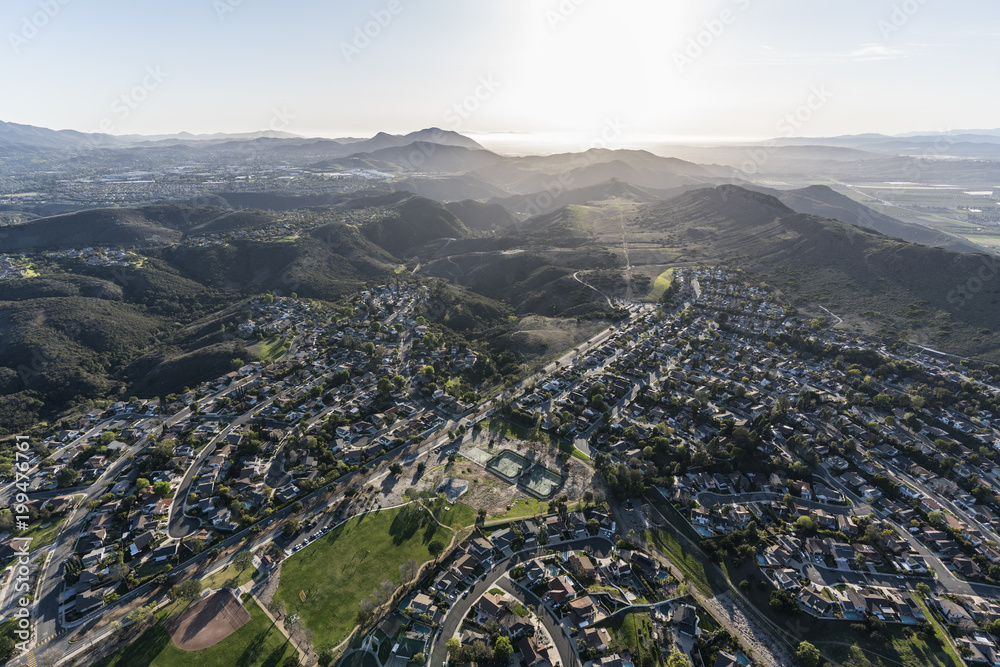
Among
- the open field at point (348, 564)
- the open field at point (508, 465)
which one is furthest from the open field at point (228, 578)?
the open field at point (508, 465)

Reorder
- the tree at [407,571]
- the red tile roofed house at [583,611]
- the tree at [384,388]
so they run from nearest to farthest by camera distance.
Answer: the red tile roofed house at [583,611] < the tree at [407,571] < the tree at [384,388]

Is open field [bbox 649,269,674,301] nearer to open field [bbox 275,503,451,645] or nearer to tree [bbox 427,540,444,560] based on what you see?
tree [bbox 427,540,444,560]

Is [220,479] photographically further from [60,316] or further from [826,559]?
[826,559]

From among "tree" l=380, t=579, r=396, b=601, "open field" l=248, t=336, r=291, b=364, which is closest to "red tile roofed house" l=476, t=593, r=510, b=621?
"tree" l=380, t=579, r=396, b=601

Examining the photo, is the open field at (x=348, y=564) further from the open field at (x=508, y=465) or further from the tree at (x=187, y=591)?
the open field at (x=508, y=465)

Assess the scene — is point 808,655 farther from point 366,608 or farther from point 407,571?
point 366,608

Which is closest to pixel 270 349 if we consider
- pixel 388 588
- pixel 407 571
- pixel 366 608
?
pixel 388 588

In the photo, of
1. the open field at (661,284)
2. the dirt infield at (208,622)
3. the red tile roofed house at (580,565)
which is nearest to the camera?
the dirt infield at (208,622)
